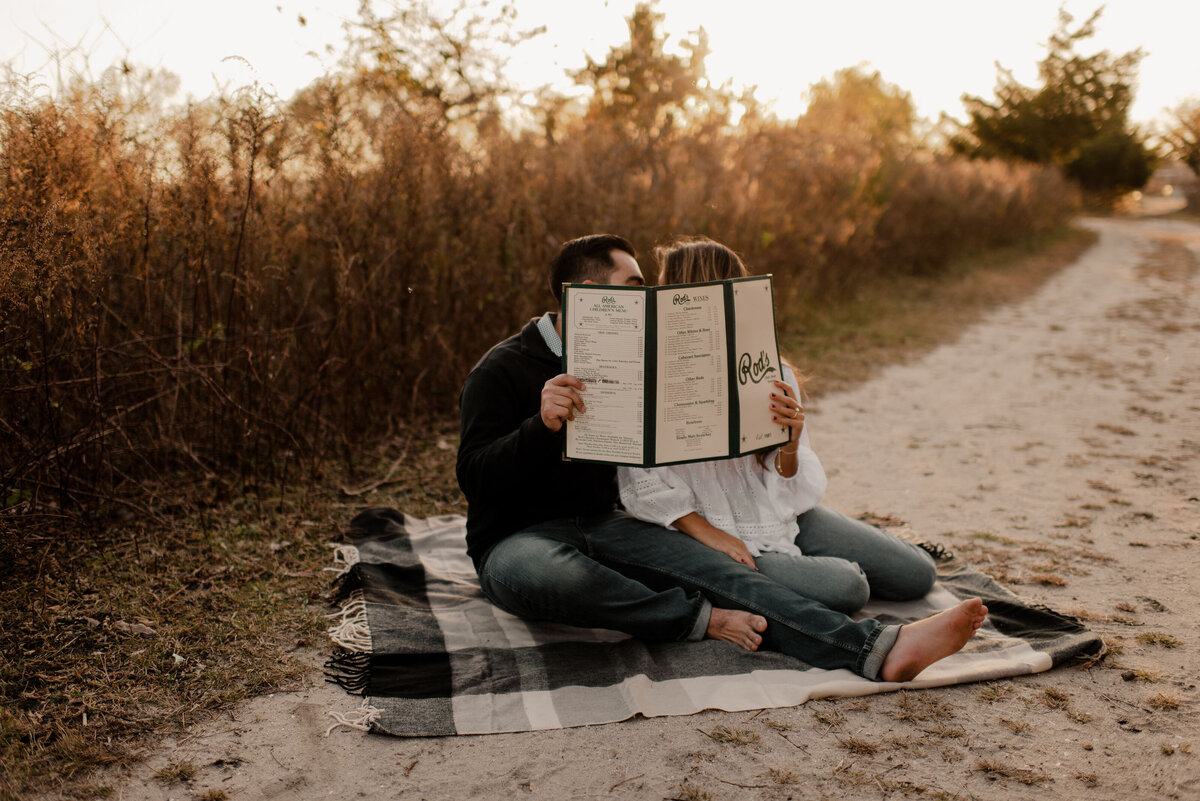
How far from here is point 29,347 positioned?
3.23m

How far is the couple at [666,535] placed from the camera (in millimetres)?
2529

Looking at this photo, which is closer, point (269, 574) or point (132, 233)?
point (269, 574)

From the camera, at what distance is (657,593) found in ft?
8.65

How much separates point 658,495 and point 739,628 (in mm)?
489

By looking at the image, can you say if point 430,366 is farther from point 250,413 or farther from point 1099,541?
point 1099,541

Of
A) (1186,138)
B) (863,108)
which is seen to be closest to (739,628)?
(863,108)

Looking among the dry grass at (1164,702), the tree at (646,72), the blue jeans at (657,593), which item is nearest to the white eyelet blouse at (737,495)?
the blue jeans at (657,593)

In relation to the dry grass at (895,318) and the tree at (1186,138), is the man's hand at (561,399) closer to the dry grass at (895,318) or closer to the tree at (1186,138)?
the dry grass at (895,318)

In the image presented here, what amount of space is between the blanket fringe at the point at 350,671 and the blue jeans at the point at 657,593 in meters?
0.47

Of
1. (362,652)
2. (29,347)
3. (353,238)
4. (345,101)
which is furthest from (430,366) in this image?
(362,652)

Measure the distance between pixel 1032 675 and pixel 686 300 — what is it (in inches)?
57.6

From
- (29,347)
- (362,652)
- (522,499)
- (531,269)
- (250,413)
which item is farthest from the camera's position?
(531,269)

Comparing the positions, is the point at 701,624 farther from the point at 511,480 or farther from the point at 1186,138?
the point at 1186,138

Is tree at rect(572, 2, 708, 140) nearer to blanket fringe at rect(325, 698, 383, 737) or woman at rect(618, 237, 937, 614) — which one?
woman at rect(618, 237, 937, 614)
